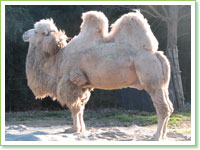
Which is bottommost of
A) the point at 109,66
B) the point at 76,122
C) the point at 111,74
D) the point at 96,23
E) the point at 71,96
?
the point at 76,122

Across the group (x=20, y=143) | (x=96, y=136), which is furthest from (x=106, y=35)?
(x=20, y=143)

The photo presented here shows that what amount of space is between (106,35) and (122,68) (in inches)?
32.3

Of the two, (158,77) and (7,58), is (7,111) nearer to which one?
(7,58)

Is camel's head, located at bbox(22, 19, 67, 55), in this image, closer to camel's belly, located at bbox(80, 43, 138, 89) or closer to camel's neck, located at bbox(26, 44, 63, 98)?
camel's neck, located at bbox(26, 44, 63, 98)

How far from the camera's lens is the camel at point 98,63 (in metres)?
6.00

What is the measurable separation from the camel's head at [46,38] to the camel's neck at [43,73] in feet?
0.48

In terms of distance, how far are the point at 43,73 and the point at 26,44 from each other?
6526 mm

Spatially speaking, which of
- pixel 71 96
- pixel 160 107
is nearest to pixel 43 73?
pixel 71 96

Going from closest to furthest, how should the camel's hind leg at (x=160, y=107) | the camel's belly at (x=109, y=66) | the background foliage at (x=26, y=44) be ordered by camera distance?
the camel's hind leg at (x=160, y=107), the camel's belly at (x=109, y=66), the background foliage at (x=26, y=44)

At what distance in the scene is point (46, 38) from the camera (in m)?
6.80

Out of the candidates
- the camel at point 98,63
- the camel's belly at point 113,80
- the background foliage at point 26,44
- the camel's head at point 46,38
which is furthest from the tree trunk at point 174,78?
the camel's head at point 46,38

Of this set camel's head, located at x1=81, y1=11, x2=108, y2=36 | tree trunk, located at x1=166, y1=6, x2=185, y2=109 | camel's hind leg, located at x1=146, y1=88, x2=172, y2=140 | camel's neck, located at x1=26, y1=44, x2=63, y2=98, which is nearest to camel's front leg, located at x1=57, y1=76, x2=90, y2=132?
camel's neck, located at x1=26, y1=44, x2=63, y2=98

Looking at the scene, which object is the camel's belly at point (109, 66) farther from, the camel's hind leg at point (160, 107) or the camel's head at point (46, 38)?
the camel's head at point (46, 38)

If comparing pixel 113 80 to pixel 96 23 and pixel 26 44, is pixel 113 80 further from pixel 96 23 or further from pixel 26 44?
pixel 26 44
